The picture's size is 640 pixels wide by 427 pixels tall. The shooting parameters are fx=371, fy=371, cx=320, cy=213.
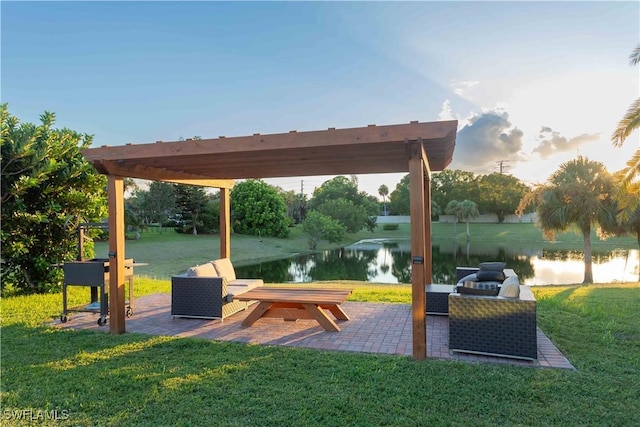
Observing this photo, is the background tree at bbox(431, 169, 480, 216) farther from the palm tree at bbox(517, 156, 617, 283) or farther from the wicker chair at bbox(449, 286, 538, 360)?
the wicker chair at bbox(449, 286, 538, 360)

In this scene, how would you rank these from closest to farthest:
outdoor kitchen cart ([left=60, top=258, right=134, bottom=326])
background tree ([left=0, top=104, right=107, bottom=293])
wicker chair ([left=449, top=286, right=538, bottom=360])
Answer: wicker chair ([left=449, top=286, right=538, bottom=360])
outdoor kitchen cart ([left=60, top=258, right=134, bottom=326])
background tree ([left=0, top=104, right=107, bottom=293])

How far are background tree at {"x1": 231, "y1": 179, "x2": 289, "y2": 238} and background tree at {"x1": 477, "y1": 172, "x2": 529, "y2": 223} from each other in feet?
81.0

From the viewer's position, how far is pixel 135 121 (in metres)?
15.1

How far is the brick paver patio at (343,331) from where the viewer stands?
13.3ft

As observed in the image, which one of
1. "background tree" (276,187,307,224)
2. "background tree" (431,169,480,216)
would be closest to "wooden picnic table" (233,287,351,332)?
"background tree" (431,169,480,216)

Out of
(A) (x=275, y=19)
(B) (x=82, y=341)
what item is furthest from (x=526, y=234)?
(B) (x=82, y=341)

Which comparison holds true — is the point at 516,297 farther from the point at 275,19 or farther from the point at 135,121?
the point at 135,121

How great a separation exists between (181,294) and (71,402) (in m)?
2.46

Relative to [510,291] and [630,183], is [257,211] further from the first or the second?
[510,291]

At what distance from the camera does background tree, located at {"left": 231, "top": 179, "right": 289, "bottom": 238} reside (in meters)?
31.5

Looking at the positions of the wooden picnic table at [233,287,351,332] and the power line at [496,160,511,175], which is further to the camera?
the power line at [496,160,511,175]

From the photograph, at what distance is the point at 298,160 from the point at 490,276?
123 inches

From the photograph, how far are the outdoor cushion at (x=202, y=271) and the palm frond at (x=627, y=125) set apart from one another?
792 centimetres

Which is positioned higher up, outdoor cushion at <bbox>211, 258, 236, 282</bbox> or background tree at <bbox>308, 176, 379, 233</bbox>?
background tree at <bbox>308, 176, 379, 233</bbox>
